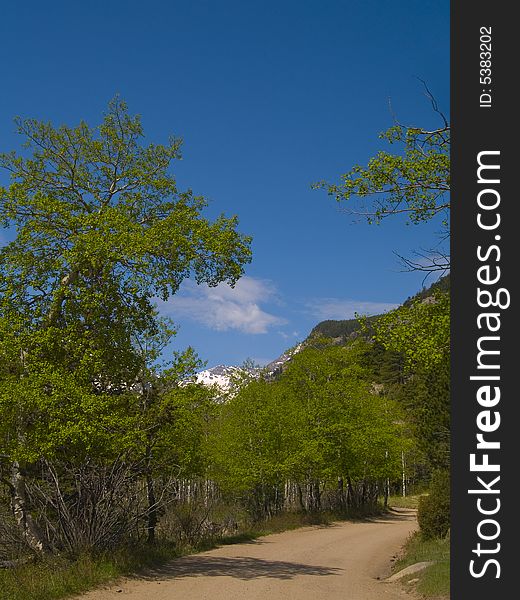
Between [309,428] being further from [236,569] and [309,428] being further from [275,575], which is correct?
[275,575]

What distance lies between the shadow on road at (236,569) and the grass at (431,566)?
2426mm

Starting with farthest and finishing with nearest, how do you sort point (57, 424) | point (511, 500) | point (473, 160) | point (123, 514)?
1. point (123, 514)
2. point (57, 424)
3. point (473, 160)
4. point (511, 500)

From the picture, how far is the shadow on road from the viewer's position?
15609mm

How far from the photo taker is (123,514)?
15969 millimetres

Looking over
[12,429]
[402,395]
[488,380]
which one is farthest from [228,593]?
[402,395]

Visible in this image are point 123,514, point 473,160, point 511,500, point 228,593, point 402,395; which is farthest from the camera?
point 402,395

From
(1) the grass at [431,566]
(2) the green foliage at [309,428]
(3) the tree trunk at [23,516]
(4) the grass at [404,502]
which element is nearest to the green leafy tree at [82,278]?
(3) the tree trunk at [23,516]

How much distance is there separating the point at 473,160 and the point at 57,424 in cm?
1137

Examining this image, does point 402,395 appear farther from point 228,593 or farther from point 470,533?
point 470,533

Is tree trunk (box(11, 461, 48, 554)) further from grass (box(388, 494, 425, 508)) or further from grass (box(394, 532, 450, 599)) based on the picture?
grass (box(388, 494, 425, 508))

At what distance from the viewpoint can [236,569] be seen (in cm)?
1666

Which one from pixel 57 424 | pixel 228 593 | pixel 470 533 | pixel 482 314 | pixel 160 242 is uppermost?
pixel 160 242

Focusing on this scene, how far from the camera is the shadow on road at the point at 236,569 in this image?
51.2 ft

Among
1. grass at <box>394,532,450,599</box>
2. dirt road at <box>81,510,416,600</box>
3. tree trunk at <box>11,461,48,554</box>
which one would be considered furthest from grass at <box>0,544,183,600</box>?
grass at <box>394,532,450,599</box>
